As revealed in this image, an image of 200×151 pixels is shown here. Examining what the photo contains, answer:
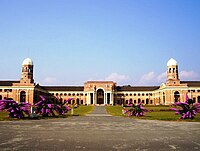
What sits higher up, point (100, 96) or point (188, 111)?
point (188, 111)

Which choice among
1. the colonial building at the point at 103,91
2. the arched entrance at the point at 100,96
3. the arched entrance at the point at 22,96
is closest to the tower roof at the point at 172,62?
the colonial building at the point at 103,91

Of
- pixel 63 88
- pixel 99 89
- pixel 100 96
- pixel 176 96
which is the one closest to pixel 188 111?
pixel 176 96

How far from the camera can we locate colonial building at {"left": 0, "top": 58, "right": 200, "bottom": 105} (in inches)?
3932

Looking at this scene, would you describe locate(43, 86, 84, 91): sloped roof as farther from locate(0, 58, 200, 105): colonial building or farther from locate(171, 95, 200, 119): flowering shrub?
locate(171, 95, 200, 119): flowering shrub

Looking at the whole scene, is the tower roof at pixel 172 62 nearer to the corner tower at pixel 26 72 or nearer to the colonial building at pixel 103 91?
the colonial building at pixel 103 91

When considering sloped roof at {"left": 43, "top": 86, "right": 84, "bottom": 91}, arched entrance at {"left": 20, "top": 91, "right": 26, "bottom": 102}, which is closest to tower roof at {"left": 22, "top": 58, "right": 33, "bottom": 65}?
arched entrance at {"left": 20, "top": 91, "right": 26, "bottom": 102}

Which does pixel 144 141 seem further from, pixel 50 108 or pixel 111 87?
pixel 111 87

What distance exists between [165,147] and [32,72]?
3854 inches

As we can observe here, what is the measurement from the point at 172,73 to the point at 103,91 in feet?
117

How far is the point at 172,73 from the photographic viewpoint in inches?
4035

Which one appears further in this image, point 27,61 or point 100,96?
point 100,96

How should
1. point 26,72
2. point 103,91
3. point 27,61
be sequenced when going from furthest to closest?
point 103,91, point 27,61, point 26,72

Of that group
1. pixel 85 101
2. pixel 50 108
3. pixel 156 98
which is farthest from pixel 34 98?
pixel 50 108

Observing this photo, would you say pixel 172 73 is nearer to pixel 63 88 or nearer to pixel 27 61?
pixel 63 88
